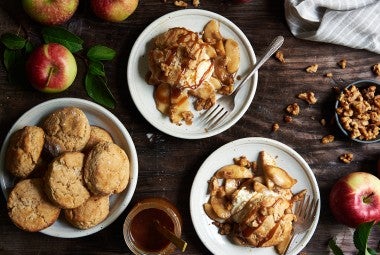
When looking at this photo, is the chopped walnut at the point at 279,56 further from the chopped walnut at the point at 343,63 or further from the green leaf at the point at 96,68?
the green leaf at the point at 96,68

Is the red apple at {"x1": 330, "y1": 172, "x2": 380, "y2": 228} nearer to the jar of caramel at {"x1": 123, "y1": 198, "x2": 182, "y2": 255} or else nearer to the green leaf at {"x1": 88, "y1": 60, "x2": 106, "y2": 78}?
the jar of caramel at {"x1": 123, "y1": 198, "x2": 182, "y2": 255}

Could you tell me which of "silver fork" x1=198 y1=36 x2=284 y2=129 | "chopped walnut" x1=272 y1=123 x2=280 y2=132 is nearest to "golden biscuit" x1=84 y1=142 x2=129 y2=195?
"silver fork" x1=198 y1=36 x2=284 y2=129

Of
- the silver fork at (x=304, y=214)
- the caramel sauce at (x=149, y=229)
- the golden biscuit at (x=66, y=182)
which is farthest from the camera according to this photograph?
the silver fork at (x=304, y=214)

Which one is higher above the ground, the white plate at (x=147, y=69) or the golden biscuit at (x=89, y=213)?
the white plate at (x=147, y=69)

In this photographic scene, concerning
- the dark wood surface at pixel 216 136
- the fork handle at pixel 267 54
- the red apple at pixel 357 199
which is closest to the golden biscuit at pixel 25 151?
the dark wood surface at pixel 216 136

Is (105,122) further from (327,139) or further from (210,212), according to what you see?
(327,139)

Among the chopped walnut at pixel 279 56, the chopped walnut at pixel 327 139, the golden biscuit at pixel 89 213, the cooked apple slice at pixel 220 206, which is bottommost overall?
the cooked apple slice at pixel 220 206
